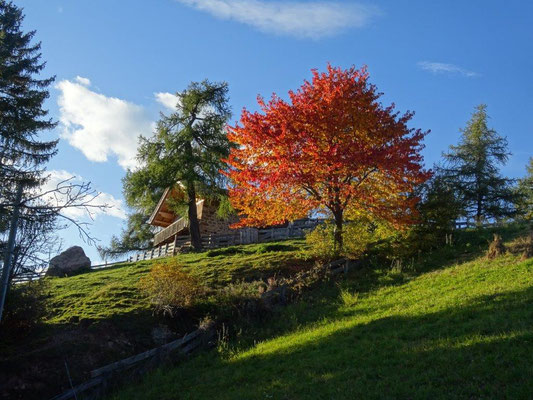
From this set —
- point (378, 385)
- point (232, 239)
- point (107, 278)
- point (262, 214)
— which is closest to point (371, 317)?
point (378, 385)

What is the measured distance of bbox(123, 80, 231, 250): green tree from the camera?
33.5m

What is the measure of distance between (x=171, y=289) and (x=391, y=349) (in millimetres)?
8800

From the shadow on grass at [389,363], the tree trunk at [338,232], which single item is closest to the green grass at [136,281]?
the tree trunk at [338,232]

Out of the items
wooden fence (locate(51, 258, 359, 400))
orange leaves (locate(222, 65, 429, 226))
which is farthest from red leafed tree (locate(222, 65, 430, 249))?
wooden fence (locate(51, 258, 359, 400))

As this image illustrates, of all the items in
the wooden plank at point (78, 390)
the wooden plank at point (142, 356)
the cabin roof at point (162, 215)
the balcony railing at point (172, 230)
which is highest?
the cabin roof at point (162, 215)

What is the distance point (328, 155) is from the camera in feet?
Answer: 63.5

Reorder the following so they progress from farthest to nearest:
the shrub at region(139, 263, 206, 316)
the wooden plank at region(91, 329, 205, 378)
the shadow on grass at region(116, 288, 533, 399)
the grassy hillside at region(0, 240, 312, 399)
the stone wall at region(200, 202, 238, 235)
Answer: the stone wall at region(200, 202, 238, 235), the shrub at region(139, 263, 206, 316), the grassy hillside at region(0, 240, 312, 399), the wooden plank at region(91, 329, 205, 378), the shadow on grass at region(116, 288, 533, 399)

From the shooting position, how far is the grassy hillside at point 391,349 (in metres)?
8.11

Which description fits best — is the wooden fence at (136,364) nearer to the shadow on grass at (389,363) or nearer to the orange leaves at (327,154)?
the shadow on grass at (389,363)

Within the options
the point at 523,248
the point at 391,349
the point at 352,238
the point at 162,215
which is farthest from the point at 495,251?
the point at 162,215

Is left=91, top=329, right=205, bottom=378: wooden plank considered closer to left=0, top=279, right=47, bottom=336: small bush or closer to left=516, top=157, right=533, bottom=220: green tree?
left=0, top=279, right=47, bottom=336: small bush

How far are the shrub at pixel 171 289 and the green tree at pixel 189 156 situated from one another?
16.5 metres

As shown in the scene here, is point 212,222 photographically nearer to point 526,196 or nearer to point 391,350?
point 526,196

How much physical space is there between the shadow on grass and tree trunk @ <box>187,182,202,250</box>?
2099 centimetres
